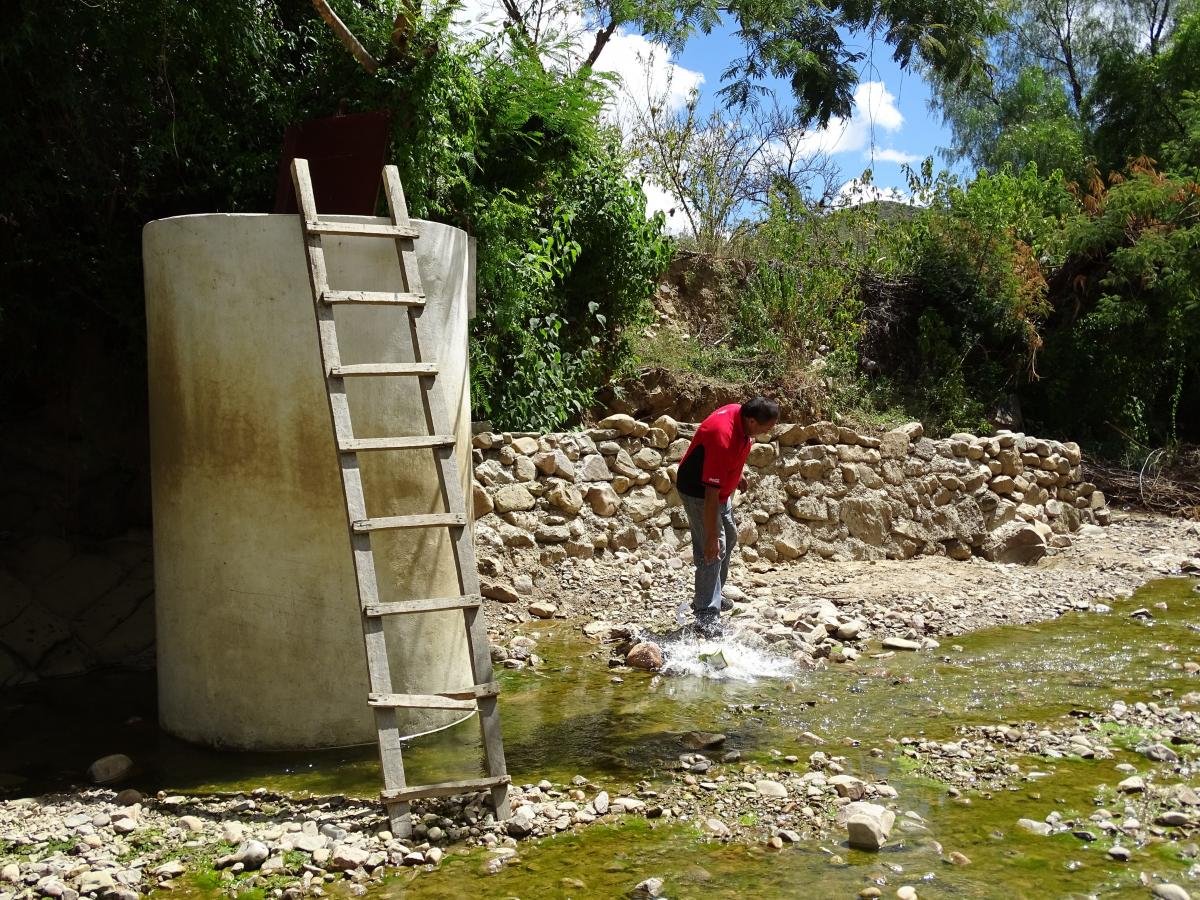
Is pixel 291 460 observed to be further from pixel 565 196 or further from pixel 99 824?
pixel 565 196

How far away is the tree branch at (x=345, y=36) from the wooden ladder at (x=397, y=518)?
1567mm

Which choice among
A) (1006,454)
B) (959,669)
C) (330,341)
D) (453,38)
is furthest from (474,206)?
(1006,454)

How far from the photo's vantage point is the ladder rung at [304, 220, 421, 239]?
4.36 metres

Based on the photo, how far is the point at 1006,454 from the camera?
10016 mm

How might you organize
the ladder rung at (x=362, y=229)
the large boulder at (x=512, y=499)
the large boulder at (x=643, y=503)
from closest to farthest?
the ladder rung at (x=362, y=229) < the large boulder at (x=512, y=499) < the large boulder at (x=643, y=503)

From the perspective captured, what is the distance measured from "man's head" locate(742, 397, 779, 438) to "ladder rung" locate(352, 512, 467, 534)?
2.28m

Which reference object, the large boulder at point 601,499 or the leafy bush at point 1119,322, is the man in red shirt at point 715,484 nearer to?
the large boulder at point 601,499

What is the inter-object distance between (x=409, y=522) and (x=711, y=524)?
2443 mm

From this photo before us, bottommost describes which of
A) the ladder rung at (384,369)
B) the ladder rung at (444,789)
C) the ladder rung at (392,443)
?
the ladder rung at (444,789)

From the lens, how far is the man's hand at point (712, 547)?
604 cm

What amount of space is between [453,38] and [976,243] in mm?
7583

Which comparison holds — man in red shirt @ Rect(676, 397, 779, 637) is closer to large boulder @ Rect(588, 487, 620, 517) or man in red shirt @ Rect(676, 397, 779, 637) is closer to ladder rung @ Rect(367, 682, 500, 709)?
large boulder @ Rect(588, 487, 620, 517)

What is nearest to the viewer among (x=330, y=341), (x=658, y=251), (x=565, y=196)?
(x=330, y=341)

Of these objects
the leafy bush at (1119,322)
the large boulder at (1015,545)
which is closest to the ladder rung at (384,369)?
the large boulder at (1015,545)
